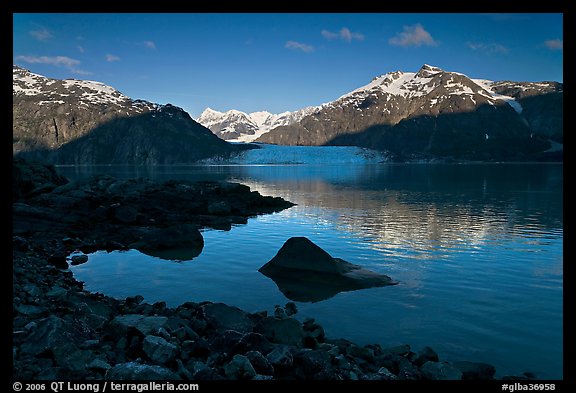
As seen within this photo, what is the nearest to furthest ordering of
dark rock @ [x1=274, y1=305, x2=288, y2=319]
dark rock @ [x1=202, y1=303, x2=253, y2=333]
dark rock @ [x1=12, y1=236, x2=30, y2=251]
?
dark rock @ [x1=202, y1=303, x2=253, y2=333]
dark rock @ [x1=274, y1=305, x2=288, y2=319]
dark rock @ [x1=12, y1=236, x2=30, y2=251]

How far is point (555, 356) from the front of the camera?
11.0 meters

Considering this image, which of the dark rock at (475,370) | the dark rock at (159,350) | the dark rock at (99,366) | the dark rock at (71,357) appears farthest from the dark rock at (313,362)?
the dark rock at (71,357)

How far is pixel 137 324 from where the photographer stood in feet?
32.5

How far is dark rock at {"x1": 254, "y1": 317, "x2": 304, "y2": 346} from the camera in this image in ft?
35.2

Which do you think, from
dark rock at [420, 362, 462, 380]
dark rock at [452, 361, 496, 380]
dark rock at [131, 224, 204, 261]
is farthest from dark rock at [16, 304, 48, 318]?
dark rock at [131, 224, 204, 261]

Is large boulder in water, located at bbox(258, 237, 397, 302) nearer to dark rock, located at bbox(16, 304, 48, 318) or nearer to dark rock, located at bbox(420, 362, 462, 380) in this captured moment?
dark rock, located at bbox(420, 362, 462, 380)

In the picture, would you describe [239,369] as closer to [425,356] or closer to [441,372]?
[441,372]

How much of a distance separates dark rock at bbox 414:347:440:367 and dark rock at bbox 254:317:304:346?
3.02 meters

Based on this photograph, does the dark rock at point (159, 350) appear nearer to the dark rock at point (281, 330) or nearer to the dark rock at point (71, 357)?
the dark rock at point (71, 357)

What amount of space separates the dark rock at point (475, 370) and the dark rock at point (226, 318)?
5.51 m

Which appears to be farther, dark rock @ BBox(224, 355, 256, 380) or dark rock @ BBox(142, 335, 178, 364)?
dark rock @ BBox(142, 335, 178, 364)

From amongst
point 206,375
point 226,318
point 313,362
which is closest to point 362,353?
point 313,362

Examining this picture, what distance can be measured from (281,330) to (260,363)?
2.57m
